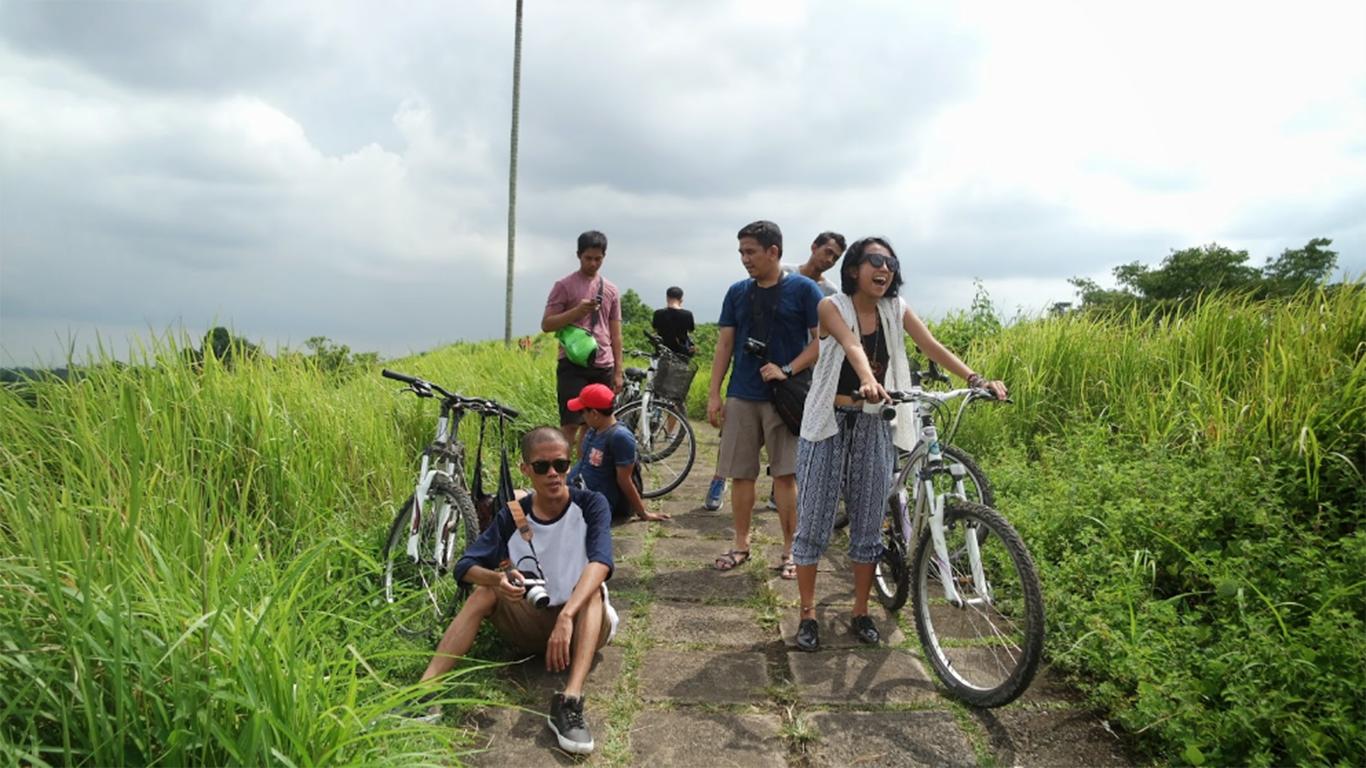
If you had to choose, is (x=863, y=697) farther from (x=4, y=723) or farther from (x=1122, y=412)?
(x=1122, y=412)

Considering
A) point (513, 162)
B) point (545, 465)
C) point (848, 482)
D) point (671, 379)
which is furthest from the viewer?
point (513, 162)

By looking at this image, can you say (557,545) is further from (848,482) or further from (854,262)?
(854,262)

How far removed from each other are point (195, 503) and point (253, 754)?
→ 56.5 inches

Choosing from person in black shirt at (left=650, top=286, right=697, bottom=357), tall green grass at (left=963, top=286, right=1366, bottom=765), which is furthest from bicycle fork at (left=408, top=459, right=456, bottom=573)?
person in black shirt at (left=650, top=286, right=697, bottom=357)

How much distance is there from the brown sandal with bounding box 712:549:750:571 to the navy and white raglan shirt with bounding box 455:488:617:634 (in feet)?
5.12

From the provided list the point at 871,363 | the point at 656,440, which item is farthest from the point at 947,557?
the point at 656,440

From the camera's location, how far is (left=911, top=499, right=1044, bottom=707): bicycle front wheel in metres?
2.72

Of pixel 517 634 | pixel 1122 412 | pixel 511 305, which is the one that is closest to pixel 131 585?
pixel 517 634

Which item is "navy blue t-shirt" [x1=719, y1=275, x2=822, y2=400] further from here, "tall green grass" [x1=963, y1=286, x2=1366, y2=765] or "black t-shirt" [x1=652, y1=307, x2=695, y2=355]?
"black t-shirt" [x1=652, y1=307, x2=695, y2=355]

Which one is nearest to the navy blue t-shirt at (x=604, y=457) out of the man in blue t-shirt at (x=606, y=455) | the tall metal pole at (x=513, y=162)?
the man in blue t-shirt at (x=606, y=455)

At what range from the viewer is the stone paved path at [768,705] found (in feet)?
8.75

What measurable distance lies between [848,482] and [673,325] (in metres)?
5.11

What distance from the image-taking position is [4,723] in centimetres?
197

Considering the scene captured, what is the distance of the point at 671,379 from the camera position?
23.3ft
